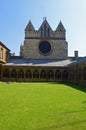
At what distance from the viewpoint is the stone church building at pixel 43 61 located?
57.0 m

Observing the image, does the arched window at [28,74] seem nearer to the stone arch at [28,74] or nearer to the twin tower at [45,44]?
the stone arch at [28,74]

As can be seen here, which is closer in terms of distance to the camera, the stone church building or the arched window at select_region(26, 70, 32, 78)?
the stone church building

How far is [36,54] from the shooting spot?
64.2 metres

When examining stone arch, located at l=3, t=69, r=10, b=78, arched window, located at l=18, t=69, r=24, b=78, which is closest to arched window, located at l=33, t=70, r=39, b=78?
arched window, located at l=18, t=69, r=24, b=78

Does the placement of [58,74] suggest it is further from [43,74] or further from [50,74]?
[43,74]

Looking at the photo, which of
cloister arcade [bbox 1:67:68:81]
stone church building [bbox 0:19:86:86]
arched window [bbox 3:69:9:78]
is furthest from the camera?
arched window [bbox 3:69:9:78]

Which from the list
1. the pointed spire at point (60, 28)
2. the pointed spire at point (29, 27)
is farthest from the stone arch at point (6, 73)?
the pointed spire at point (60, 28)

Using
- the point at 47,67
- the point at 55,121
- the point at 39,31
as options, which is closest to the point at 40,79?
the point at 47,67

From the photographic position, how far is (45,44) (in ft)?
212

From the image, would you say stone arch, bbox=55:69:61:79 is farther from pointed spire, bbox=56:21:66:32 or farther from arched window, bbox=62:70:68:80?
pointed spire, bbox=56:21:66:32

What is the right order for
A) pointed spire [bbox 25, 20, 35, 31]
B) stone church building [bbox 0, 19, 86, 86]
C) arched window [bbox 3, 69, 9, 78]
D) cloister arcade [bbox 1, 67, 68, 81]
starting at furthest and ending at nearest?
pointed spire [bbox 25, 20, 35, 31]
arched window [bbox 3, 69, 9, 78]
cloister arcade [bbox 1, 67, 68, 81]
stone church building [bbox 0, 19, 86, 86]

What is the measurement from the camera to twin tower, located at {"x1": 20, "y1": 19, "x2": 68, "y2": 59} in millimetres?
64062

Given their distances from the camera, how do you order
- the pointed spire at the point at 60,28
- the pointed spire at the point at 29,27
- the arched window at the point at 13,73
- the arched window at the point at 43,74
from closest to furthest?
1. the arched window at the point at 13,73
2. the arched window at the point at 43,74
3. the pointed spire at the point at 29,27
4. the pointed spire at the point at 60,28

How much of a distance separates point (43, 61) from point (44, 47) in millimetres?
5352
